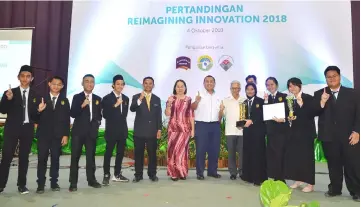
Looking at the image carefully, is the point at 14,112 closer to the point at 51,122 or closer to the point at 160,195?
the point at 51,122

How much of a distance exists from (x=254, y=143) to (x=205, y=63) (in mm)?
2044

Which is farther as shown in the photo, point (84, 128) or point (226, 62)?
point (226, 62)

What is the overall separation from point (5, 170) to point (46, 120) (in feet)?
2.06

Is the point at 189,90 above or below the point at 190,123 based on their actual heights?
above

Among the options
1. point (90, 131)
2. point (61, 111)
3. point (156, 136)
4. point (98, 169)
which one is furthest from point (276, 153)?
point (98, 169)

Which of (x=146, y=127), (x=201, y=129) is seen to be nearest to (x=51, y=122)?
(x=146, y=127)

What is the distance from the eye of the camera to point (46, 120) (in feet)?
10.4

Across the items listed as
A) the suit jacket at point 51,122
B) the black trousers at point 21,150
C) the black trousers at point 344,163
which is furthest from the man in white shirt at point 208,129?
the black trousers at point 21,150

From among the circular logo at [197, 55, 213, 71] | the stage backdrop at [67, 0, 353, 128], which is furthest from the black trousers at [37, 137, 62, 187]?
the circular logo at [197, 55, 213, 71]

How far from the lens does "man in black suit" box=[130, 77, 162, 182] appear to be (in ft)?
12.6

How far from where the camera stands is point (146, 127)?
3.85m

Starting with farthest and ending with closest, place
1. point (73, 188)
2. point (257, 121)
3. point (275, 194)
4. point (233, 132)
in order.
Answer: point (233, 132)
point (257, 121)
point (73, 188)
point (275, 194)

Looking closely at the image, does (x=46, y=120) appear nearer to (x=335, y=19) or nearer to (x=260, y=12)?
(x=260, y=12)

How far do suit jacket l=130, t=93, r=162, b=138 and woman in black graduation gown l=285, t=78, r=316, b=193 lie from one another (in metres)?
1.54
